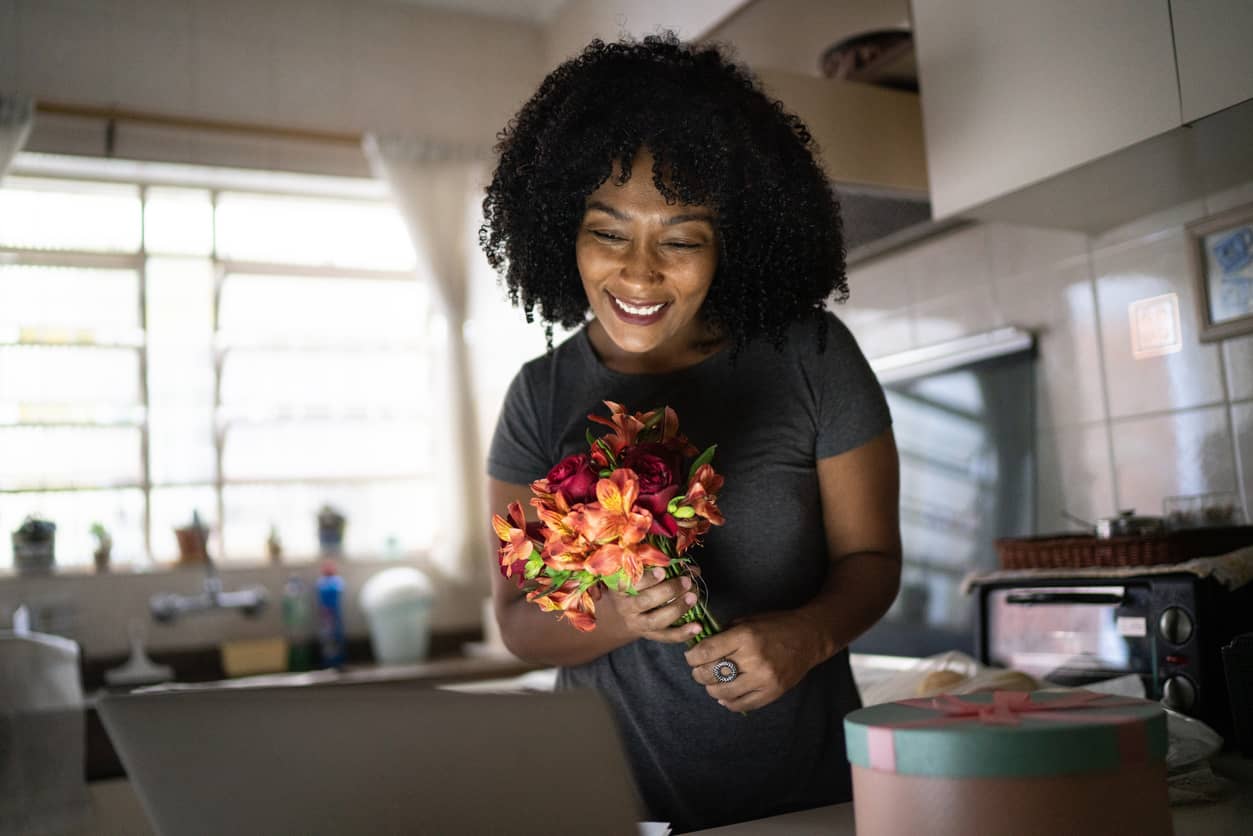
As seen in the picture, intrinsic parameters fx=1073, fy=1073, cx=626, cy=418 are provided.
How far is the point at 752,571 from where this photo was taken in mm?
1166

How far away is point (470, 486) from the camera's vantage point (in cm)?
404

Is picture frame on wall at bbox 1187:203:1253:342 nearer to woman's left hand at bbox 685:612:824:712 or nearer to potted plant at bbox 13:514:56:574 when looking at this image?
woman's left hand at bbox 685:612:824:712

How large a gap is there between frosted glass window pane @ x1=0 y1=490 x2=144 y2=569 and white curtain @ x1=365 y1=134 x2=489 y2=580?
105cm

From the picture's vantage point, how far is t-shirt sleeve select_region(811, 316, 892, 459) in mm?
1152

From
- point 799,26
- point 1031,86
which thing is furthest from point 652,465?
point 799,26

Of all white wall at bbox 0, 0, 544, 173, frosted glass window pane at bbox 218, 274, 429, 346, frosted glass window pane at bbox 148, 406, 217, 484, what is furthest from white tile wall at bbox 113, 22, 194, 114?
frosted glass window pane at bbox 148, 406, 217, 484

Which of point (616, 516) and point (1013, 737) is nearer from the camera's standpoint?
point (1013, 737)

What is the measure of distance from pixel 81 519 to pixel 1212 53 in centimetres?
351

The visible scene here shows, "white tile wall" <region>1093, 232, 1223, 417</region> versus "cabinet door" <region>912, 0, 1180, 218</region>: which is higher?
"cabinet door" <region>912, 0, 1180, 218</region>

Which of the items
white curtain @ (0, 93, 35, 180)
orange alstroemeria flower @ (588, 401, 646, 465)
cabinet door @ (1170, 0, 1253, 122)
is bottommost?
orange alstroemeria flower @ (588, 401, 646, 465)

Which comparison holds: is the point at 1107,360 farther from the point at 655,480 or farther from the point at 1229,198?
the point at 655,480

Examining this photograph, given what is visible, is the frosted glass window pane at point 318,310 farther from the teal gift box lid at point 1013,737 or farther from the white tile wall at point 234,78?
the teal gift box lid at point 1013,737

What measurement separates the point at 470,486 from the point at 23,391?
154 centimetres

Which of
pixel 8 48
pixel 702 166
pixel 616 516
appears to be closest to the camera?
pixel 616 516
